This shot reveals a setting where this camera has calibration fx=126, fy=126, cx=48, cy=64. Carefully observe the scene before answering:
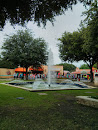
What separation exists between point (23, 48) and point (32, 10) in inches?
830

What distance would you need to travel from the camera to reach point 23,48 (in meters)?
26.9

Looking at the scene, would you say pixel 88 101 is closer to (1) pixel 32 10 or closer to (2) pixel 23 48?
(1) pixel 32 10

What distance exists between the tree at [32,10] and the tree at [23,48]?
19.2m

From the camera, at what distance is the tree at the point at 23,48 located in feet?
86.1

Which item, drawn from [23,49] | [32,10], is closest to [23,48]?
[23,49]

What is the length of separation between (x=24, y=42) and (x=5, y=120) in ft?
82.1

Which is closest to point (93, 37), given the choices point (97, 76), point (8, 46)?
point (97, 76)

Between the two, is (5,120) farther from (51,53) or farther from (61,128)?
(51,53)

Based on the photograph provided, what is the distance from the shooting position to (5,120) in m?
3.44

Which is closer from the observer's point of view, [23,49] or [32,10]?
[32,10]

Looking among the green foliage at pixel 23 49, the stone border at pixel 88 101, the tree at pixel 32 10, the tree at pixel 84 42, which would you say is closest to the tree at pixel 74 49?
the tree at pixel 84 42

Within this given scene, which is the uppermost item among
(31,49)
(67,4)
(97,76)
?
(31,49)

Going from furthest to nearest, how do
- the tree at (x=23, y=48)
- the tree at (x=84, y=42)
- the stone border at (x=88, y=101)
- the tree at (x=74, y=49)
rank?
1. the tree at (x=23, y=48)
2. the tree at (x=74, y=49)
3. the tree at (x=84, y=42)
4. the stone border at (x=88, y=101)

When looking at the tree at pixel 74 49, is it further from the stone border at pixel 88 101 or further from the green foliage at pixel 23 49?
the stone border at pixel 88 101
